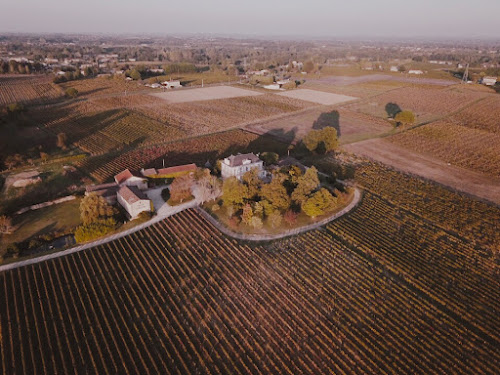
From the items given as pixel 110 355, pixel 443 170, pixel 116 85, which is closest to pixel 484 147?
pixel 443 170

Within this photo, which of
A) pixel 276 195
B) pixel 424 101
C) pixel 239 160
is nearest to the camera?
pixel 276 195

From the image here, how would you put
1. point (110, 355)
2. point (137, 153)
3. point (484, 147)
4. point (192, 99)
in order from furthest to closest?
1. point (192, 99)
2. point (484, 147)
3. point (137, 153)
4. point (110, 355)

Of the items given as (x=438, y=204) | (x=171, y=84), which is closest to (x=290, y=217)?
(x=438, y=204)

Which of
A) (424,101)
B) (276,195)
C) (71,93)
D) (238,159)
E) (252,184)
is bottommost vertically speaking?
(276,195)

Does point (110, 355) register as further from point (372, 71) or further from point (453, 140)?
point (372, 71)

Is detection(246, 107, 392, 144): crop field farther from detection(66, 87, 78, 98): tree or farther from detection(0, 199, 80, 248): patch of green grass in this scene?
detection(66, 87, 78, 98): tree

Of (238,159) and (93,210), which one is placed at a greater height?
(238,159)

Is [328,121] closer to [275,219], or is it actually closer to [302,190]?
[302,190]
